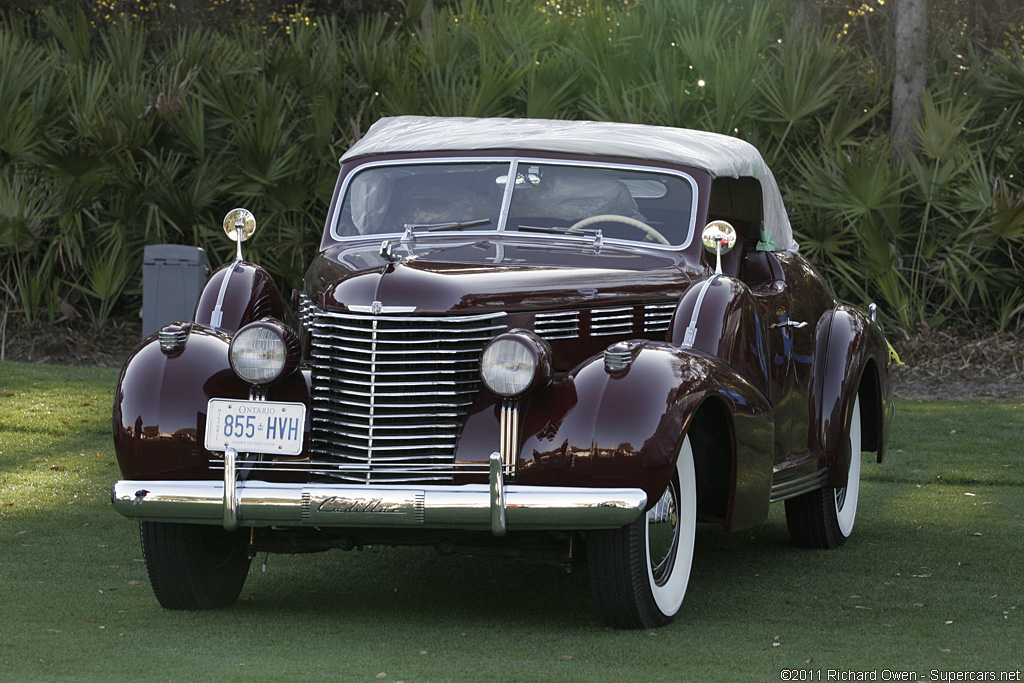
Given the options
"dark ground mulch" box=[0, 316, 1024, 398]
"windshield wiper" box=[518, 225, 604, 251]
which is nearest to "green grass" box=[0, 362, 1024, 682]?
"windshield wiper" box=[518, 225, 604, 251]

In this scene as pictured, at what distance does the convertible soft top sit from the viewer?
6102mm

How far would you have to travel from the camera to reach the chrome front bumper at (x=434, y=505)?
14.6 ft

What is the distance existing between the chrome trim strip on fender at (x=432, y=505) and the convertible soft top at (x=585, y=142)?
6.85ft

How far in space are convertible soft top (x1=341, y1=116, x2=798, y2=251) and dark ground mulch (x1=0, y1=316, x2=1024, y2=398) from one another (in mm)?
6695

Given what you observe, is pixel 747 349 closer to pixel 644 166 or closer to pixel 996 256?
pixel 644 166

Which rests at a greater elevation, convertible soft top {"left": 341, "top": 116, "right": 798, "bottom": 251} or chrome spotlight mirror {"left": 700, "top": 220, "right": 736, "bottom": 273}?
convertible soft top {"left": 341, "top": 116, "right": 798, "bottom": 251}

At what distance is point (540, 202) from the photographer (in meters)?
6.02

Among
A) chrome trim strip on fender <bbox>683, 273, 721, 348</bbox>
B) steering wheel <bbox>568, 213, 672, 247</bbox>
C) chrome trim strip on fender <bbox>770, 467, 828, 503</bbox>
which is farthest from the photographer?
steering wheel <bbox>568, 213, 672, 247</bbox>

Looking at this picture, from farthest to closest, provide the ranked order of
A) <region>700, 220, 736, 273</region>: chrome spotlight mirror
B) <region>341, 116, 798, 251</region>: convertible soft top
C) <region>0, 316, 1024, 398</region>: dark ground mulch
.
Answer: <region>0, 316, 1024, 398</region>: dark ground mulch < <region>341, 116, 798, 251</region>: convertible soft top < <region>700, 220, 736, 273</region>: chrome spotlight mirror

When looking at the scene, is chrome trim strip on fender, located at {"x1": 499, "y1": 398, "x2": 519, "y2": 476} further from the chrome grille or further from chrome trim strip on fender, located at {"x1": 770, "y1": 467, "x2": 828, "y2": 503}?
chrome trim strip on fender, located at {"x1": 770, "y1": 467, "x2": 828, "y2": 503}

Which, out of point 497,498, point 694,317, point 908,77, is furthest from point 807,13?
point 497,498

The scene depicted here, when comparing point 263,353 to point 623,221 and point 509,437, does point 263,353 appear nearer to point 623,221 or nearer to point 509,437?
point 509,437

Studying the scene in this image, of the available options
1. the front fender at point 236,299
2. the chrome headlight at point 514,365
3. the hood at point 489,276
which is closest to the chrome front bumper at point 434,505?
the chrome headlight at point 514,365

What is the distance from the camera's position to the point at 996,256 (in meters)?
13.8
